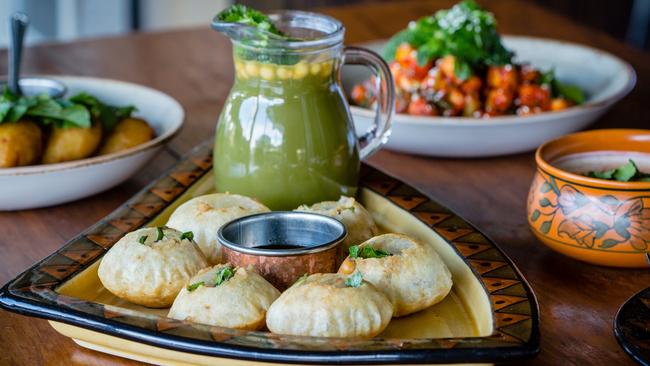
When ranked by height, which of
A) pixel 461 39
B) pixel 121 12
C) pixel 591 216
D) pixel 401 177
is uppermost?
pixel 461 39

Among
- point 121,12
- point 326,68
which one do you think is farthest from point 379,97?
point 121,12

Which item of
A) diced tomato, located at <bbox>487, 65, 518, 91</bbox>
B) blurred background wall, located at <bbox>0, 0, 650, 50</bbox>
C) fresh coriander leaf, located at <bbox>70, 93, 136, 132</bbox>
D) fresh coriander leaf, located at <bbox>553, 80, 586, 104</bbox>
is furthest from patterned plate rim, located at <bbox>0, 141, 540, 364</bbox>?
blurred background wall, located at <bbox>0, 0, 650, 50</bbox>

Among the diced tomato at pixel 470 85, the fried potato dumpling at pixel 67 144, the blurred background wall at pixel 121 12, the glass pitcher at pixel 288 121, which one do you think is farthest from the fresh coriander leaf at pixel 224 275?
the blurred background wall at pixel 121 12

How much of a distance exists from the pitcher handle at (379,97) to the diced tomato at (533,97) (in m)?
0.42

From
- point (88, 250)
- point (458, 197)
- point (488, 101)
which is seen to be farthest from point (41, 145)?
point (488, 101)

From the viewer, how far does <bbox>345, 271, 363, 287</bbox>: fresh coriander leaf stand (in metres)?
0.89

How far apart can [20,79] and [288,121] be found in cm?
69

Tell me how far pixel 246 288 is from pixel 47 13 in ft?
11.3

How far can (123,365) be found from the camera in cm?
91

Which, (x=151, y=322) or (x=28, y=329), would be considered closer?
(x=151, y=322)

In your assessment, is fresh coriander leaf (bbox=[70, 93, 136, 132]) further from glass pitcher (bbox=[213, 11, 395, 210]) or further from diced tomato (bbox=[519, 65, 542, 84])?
diced tomato (bbox=[519, 65, 542, 84])

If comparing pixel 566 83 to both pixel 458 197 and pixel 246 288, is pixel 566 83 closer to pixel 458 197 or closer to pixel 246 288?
pixel 458 197

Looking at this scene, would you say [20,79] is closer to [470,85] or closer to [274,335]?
[470,85]

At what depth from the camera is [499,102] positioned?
5.32 feet
